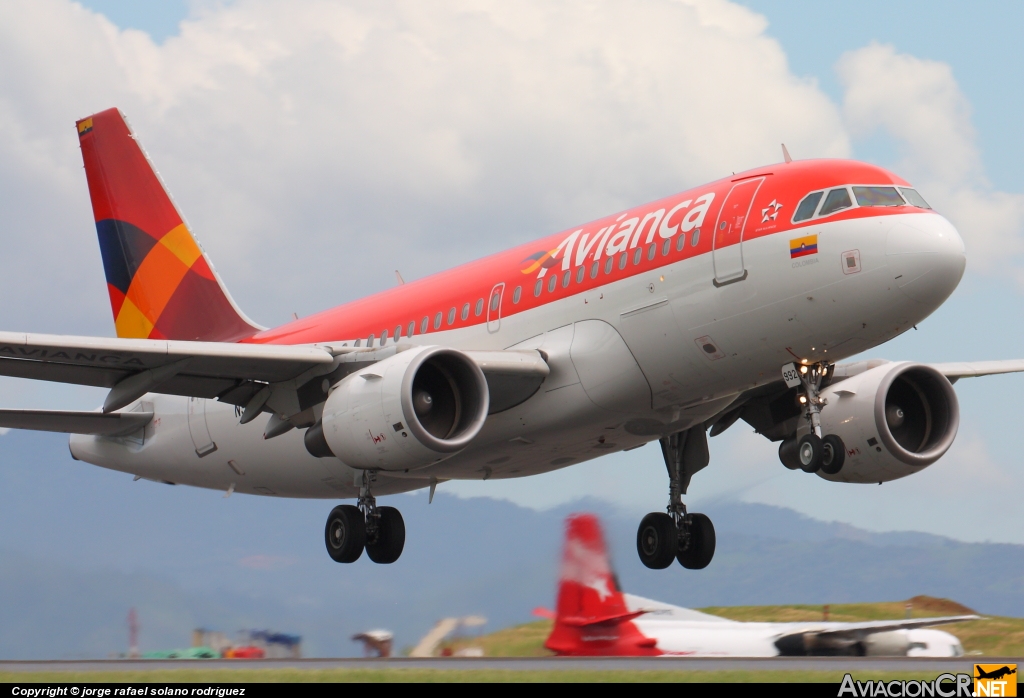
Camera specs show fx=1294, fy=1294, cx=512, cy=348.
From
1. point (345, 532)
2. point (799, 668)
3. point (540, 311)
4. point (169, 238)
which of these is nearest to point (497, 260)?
point (540, 311)

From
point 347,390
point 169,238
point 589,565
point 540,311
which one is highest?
point 169,238

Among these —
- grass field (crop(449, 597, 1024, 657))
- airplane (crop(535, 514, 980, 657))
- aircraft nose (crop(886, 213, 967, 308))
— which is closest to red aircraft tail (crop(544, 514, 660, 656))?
airplane (crop(535, 514, 980, 657))

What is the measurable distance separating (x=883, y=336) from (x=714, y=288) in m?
2.53

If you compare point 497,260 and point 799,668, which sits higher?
point 497,260

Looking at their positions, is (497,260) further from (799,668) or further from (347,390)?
(799,668)

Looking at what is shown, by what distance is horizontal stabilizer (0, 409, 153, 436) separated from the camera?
25.1m

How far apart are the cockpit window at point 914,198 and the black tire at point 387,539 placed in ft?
34.3

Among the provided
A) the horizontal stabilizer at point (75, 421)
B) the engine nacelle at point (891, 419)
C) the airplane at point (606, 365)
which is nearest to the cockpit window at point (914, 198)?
the airplane at point (606, 365)

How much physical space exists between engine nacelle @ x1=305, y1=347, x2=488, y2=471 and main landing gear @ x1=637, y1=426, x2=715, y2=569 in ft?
19.7

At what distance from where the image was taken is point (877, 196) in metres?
18.5

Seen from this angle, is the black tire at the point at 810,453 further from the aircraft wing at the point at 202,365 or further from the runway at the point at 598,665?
the aircraft wing at the point at 202,365

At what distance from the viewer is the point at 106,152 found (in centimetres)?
3122

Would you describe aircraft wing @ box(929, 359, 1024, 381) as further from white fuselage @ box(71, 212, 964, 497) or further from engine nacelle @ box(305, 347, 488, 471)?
engine nacelle @ box(305, 347, 488, 471)

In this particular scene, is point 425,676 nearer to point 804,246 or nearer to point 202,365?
point 202,365
